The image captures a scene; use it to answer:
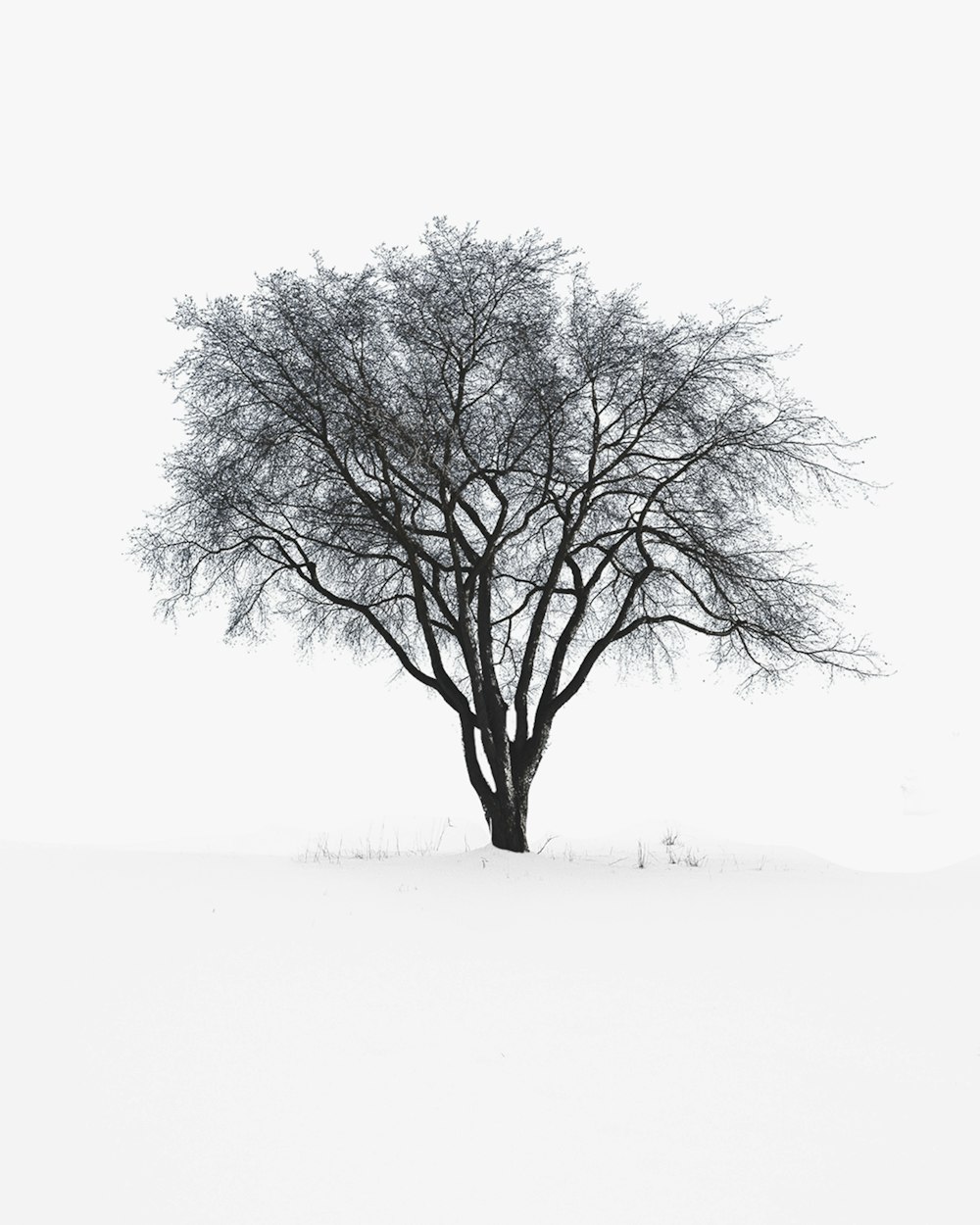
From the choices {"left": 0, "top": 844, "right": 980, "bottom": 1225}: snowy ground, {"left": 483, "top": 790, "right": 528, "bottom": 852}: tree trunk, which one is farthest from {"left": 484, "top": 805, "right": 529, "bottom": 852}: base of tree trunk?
{"left": 0, "top": 844, "right": 980, "bottom": 1225}: snowy ground

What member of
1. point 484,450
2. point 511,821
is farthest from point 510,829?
point 484,450

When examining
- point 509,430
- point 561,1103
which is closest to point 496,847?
point 509,430

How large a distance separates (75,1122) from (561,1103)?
6.66ft

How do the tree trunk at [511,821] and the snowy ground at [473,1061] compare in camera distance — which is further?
the tree trunk at [511,821]

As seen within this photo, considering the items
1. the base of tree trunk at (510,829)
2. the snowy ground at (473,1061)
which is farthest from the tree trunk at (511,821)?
the snowy ground at (473,1061)

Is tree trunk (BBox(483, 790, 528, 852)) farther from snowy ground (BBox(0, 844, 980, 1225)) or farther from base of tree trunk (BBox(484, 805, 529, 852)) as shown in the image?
snowy ground (BBox(0, 844, 980, 1225))

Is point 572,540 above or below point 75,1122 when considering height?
above

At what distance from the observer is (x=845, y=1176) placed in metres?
3.80

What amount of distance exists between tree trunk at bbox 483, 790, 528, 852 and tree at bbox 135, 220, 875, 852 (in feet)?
0.08

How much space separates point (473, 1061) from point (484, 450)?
28.0 feet

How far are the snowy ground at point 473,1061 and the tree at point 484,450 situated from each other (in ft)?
14.8

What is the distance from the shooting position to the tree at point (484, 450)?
1163 cm

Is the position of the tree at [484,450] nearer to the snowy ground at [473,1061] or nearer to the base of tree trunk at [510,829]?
the base of tree trunk at [510,829]

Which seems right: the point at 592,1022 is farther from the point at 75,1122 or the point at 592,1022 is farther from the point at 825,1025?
the point at 75,1122
